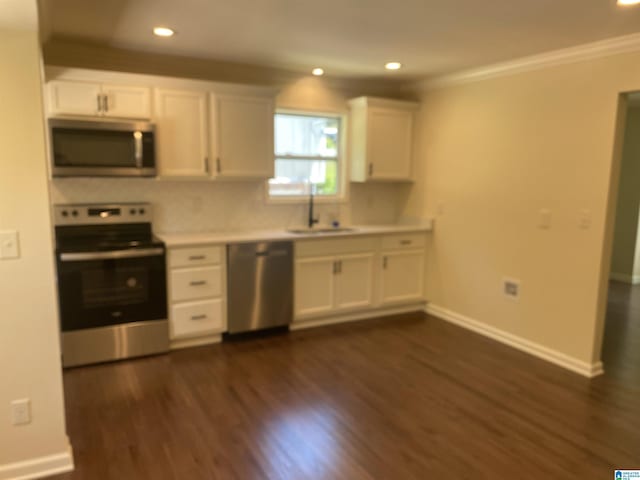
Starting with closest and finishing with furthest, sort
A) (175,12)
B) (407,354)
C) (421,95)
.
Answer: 1. (175,12)
2. (407,354)
3. (421,95)

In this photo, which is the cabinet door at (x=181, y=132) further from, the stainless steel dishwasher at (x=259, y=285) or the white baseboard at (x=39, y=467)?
the white baseboard at (x=39, y=467)

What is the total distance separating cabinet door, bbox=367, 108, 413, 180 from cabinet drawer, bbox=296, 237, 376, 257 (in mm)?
727

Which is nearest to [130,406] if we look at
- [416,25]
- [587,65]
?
[416,25]

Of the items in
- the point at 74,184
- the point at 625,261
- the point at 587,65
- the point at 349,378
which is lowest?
the point at 349,378

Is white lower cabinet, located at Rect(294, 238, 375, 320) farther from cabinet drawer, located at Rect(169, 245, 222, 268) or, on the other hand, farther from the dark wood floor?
cabinet drawer, located at Rect(169, 245, 222, 268)

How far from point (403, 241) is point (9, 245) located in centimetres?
356

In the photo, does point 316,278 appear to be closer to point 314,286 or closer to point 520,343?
point 314,286

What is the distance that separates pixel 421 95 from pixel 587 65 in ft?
6.01

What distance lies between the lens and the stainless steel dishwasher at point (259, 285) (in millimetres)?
4039

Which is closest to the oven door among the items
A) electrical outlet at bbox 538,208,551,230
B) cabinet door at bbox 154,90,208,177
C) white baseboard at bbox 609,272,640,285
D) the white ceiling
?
cabinet door at bbox 154,90,208,177

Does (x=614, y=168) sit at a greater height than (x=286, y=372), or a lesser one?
greater

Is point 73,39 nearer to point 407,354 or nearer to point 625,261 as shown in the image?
point 407,354

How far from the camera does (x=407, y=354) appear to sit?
154 inches

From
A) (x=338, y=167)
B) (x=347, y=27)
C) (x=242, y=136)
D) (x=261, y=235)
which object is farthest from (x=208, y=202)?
(x=347, y=27)
